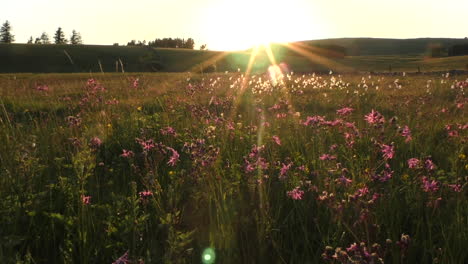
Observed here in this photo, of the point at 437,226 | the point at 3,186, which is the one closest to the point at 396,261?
the point at 437,226

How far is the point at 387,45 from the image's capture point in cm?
11481

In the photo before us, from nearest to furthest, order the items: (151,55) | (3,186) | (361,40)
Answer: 1. (3,186)
2. (151,55)
3. (361,40)

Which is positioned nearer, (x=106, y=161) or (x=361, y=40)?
(x=106, y=161)

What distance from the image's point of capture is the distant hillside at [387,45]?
106 m

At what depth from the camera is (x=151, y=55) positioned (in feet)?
222

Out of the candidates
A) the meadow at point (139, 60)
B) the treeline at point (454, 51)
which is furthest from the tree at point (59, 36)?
the treeline at point (454, 51)

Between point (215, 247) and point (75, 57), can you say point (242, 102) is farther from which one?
point (75, 57)

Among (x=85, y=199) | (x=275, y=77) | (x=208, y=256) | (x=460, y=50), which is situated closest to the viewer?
(x=208, y=256)

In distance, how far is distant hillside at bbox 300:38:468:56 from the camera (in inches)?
4158

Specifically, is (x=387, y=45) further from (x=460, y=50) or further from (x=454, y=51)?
(x=460, y=50)

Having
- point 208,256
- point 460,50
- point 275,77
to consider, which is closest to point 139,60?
point 460,50

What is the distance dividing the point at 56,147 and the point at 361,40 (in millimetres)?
130143

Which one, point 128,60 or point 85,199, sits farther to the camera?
point 128,60

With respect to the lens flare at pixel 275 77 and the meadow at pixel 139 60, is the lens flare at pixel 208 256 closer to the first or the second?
the lens flare at pixel 275 77
